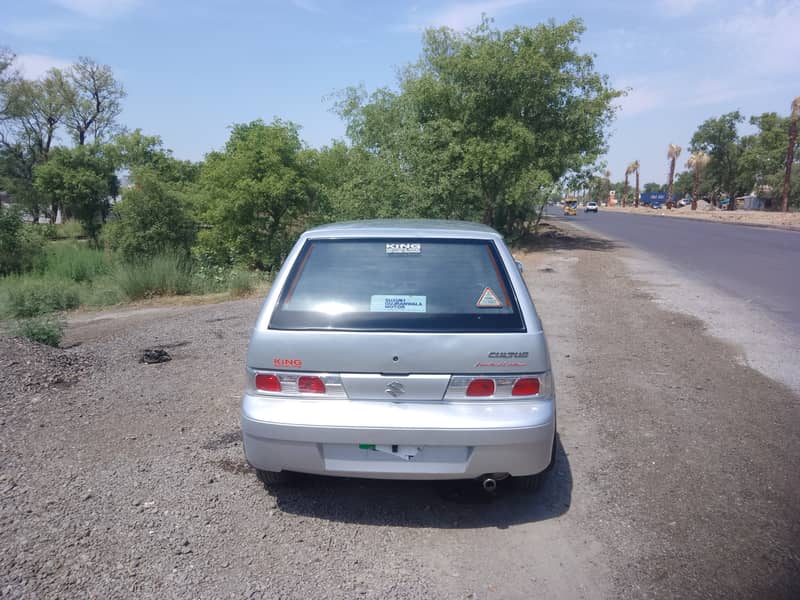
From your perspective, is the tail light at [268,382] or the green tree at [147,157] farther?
the green tree at [147,157]

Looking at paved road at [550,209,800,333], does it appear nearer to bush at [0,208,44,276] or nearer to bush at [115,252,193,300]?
bush at [115,252,193,300]

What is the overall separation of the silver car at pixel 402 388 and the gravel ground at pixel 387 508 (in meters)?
0.39

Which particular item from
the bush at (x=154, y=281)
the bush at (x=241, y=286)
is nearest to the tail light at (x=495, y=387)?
the bush at (x=241, y=286)

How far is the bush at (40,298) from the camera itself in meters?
13.2

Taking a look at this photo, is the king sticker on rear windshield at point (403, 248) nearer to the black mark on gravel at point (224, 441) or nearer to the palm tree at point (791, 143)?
the black mark on gravel at point (224, 441)

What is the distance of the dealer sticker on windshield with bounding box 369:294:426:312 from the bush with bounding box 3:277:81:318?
437 inches

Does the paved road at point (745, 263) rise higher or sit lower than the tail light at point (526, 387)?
lower

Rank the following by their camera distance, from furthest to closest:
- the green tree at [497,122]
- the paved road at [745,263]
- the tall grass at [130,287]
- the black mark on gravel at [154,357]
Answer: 1. the green tree at [497,122]
2. the tall grass at [130,287]
3. the paved road at [745,263]
4. the black mark on gravel at [154,357]

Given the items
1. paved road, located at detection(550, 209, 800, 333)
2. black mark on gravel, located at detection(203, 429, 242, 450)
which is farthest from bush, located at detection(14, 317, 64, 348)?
paved road, located at detection(550, 209, 800, 333)

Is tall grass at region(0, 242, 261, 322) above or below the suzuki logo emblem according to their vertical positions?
below

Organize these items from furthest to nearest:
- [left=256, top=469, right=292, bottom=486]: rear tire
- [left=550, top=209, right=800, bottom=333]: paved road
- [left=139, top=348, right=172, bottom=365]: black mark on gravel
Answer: [left=550, top=209, right=800, bottom=333]: paved road → [left=139, top=348, right=172, bottom=365]: black mark on gravel → [left=256, top=469, right=292, bottom=486]: rear tire

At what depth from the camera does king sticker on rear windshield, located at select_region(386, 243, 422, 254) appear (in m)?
3.79

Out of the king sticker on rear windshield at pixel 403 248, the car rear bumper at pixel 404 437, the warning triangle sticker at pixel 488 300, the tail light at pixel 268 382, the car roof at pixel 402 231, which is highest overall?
the car roof at pixel 402 231

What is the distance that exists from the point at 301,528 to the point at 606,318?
7465 millimetres
